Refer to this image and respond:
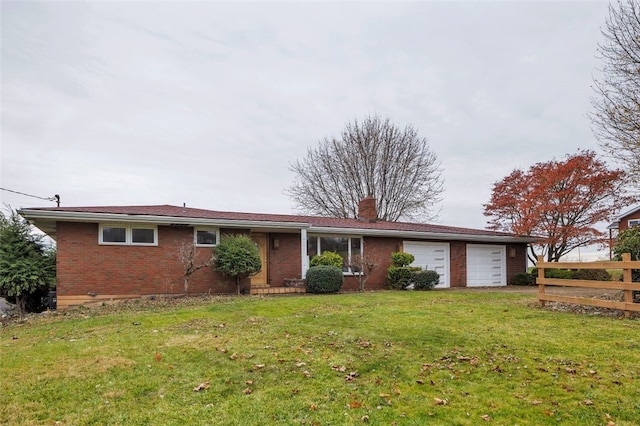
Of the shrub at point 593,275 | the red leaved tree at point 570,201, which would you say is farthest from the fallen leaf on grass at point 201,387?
the shrub at point 593,275

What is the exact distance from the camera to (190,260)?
40.9 feet

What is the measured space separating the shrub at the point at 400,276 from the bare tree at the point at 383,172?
1400 centimetres

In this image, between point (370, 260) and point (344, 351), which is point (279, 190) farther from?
point (344, 351)

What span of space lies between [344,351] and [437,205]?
2643 cm

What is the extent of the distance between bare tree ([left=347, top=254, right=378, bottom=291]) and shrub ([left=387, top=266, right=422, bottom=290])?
2.87 ft

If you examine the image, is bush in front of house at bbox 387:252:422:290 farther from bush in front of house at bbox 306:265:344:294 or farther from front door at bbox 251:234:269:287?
front door at bbox 251:234:269:287

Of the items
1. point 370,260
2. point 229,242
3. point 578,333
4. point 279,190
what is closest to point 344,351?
point 578,333

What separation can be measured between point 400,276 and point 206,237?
315 inches

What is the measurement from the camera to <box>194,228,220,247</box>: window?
1383 centimetres

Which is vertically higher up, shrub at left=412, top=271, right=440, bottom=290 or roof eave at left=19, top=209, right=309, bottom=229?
roof eave at left=19, top=209, right=309, bottom=229

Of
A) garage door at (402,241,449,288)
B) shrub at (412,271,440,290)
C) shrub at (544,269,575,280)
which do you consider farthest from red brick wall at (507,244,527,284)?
shrub at (412,271,440,290)

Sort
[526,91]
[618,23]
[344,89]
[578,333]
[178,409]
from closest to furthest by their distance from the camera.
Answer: [178,409] → [578,333] → [618,23] → [526,91] → [344,89]

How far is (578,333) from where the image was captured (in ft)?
22.0

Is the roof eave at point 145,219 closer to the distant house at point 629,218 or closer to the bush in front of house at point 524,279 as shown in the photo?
the bush in front of house at point 524,279
